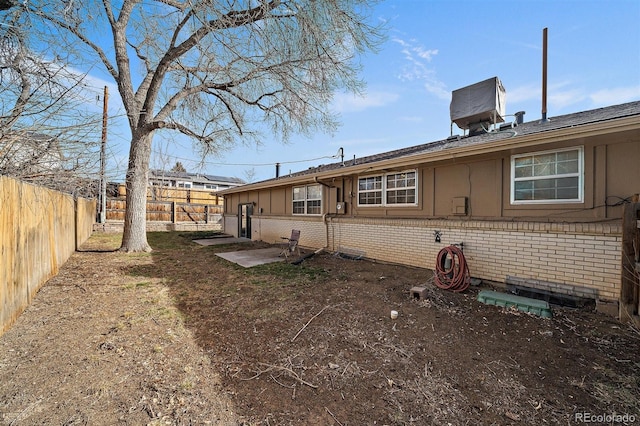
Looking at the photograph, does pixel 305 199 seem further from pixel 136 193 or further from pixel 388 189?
pixel 136 193

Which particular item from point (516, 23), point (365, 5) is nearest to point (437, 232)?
point (516, 23)

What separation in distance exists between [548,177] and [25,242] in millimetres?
8580

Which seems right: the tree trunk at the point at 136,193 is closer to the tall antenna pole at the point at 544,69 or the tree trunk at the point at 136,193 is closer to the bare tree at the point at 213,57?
the bare tree at the point at 213,57

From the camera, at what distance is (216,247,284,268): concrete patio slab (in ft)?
26.2

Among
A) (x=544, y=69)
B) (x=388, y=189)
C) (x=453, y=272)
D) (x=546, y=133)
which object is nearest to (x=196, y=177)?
(x=388, y=189)

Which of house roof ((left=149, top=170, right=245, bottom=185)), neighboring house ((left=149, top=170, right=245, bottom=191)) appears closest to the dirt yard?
neighboring house ((left=149, top=170, right=245, bottom=191))

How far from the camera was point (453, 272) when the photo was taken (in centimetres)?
527

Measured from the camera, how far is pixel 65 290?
5012 mm

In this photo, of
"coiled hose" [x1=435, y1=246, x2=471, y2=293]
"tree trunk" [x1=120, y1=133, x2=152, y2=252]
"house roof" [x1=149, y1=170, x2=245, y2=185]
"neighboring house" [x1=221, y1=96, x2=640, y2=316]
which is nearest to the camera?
"neighboring house" [x1=221, y1=96, x2=640, y2=316]

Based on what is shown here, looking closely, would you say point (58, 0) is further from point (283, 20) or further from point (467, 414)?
point (467, 414)

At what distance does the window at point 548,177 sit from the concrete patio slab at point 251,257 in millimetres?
6228

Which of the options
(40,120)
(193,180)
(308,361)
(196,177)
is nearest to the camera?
(308,361)

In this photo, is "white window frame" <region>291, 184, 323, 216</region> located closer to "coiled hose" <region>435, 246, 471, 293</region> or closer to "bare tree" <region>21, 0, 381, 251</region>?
"bare tree" <region>21, 0, 381, 251</region>

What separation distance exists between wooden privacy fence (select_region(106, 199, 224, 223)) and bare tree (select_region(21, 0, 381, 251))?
9883 millimetres
